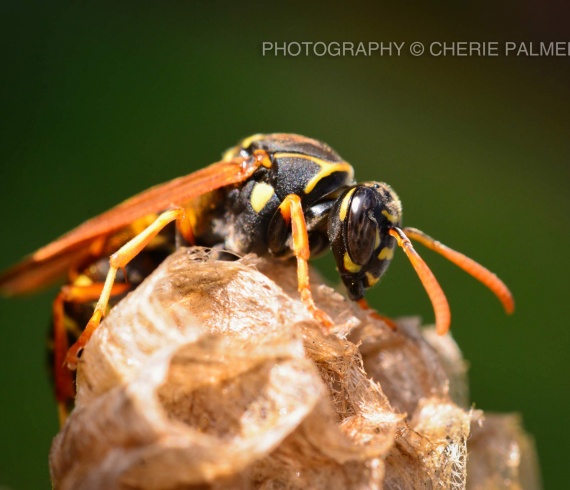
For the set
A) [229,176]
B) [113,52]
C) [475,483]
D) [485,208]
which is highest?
[113,52]

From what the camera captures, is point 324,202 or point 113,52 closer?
point 324,202

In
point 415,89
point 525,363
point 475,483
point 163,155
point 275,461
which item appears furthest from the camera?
point 415,89

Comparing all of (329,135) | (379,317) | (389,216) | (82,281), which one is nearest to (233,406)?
(379,317)

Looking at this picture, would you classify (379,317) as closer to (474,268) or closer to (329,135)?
(474,268)

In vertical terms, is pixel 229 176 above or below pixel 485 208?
above

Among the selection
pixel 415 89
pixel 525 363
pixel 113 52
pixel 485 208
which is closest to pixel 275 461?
pixel 525 363

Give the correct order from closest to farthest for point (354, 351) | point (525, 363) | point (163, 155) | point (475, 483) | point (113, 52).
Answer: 1. point (354, 351)
2. point (475, 483)
3. point (525, 363)
4. point (163, 155)
5. point (113, 52)

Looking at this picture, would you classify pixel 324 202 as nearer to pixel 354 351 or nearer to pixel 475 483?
pixel 354 351

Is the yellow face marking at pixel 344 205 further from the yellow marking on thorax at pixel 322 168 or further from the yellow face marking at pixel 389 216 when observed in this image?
the yellow marking on thorax at pixel 322 168
